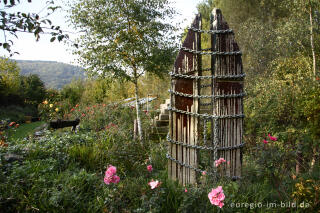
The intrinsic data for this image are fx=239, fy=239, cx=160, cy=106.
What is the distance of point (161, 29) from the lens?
22.1ft

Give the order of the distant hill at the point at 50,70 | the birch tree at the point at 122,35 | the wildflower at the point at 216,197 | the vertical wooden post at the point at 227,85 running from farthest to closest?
the distant hill at the point at 50,70 → the birch tree at the point at 122,35 → the vertical wooden post at the point at 227,85 → the wildflower at the point at 216,197

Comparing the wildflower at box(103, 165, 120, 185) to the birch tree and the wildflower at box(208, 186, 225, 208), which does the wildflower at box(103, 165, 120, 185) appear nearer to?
the wildflower at box(208, 186, 225, 208)

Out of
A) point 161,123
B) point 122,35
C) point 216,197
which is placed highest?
point 122,35

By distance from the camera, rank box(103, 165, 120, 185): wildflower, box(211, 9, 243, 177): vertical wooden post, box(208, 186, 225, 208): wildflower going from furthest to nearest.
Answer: box(211, 9, 243, 177): vertical wooden post < box(103, 165, 120, 185): wildflower < box(208, 186, 225, 208): wildflower

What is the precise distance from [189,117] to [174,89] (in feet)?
1.18

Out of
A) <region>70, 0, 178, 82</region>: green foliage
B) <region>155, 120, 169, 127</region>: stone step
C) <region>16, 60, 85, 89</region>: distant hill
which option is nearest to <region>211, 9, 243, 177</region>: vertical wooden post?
<region>70, 0, 178, 82</region>: green foliage

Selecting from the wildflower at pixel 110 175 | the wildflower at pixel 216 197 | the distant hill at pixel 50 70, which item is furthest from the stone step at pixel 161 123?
the distant hill at pixel 50 70

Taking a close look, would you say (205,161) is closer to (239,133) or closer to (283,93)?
(239,133)

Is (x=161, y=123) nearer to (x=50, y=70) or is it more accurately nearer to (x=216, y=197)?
(x=216, y=197)

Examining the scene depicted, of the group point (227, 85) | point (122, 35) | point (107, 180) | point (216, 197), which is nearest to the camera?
point (216, 197)

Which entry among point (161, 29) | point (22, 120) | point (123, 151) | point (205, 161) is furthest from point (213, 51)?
point (22, 120)

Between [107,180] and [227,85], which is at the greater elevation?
[227,85]

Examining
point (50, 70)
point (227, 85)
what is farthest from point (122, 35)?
point (50, 70)

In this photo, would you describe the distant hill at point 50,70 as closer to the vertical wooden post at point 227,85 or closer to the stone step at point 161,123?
the stone step at point 161,123
